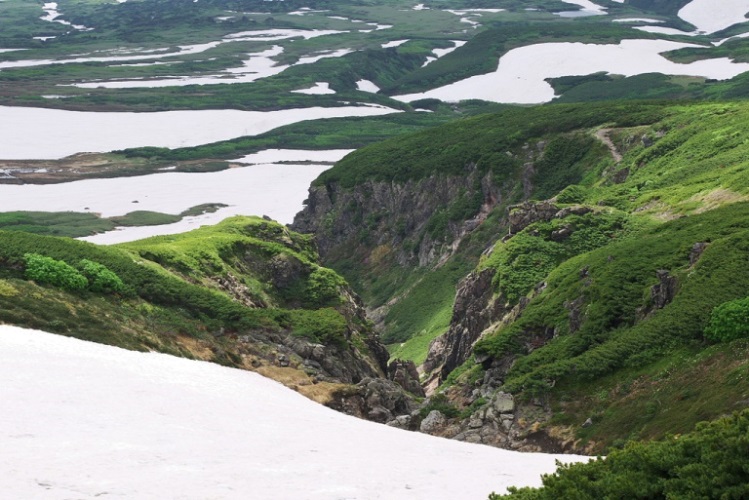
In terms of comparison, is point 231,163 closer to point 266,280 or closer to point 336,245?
point 336,245

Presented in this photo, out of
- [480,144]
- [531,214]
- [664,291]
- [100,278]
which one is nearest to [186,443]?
[100,278]

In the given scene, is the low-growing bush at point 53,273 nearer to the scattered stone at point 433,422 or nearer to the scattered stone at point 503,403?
the scattered stone at point 433,422

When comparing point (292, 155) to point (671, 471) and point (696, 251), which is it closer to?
point (696, 251)

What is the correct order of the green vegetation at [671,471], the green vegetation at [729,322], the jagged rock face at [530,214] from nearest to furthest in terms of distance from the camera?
the green vegetation at [671,471] < the green vegetation at [729,322] < the jagged rock face at [530,214]

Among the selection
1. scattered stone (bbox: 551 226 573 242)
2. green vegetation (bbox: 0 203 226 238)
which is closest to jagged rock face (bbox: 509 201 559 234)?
scattered stone (bbox: 551 226 573 242)

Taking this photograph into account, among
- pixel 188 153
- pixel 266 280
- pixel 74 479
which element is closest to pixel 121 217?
pixel 188 153

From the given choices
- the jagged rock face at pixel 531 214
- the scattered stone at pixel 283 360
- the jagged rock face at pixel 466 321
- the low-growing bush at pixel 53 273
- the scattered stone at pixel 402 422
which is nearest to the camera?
the scattered stone at pixel 402 422

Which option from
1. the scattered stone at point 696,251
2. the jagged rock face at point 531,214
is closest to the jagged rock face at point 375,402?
the scattered stone at point 696,251
